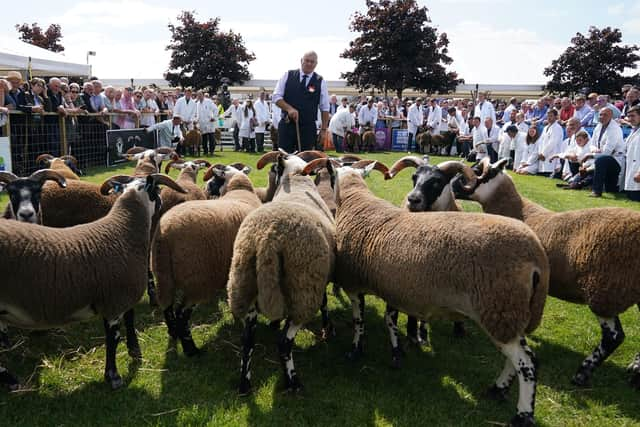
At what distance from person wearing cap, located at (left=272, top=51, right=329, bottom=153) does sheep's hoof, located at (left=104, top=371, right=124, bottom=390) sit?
4.15 metres

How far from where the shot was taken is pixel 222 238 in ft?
13.2

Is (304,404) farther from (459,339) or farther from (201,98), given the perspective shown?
(201,98)

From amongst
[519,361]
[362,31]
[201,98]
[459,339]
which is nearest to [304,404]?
[519,361]

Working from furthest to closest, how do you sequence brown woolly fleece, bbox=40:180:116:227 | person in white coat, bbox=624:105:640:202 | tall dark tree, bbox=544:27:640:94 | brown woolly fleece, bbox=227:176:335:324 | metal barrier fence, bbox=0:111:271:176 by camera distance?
1. tall dark tree, bbox=544:27:640:94
2. person in white coat, bbox=624:105:640:202
3. metal barrier fence, bbox=0:111:271:176
4. brown woolly fleece, bbox=40:180:116:227
5. brown woolly fleece, bbox=227:176:335:324

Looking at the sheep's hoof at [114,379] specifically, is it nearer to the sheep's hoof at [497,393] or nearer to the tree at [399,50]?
the sheep's hoof at [497,393]

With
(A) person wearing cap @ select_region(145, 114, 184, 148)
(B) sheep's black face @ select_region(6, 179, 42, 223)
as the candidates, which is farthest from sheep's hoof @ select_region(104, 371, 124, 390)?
(A) person wearing cap @ select_region(145, 114, 184, 148)

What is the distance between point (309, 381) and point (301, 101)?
4298 millimetres

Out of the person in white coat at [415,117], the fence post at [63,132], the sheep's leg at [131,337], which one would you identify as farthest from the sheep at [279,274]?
the person in white coat at [415,117]

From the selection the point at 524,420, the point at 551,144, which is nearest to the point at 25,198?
the point at 524,420

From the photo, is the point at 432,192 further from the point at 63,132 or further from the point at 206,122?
the point at 206,122

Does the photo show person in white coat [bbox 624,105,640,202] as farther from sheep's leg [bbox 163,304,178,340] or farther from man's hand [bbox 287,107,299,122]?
sheep's leg [bbox 163,304,178,340]

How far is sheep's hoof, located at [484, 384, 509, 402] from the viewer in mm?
3305

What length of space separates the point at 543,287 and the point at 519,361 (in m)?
0.48

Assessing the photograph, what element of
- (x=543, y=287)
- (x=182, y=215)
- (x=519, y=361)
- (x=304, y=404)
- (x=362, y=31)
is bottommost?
(x=304, y=404)
